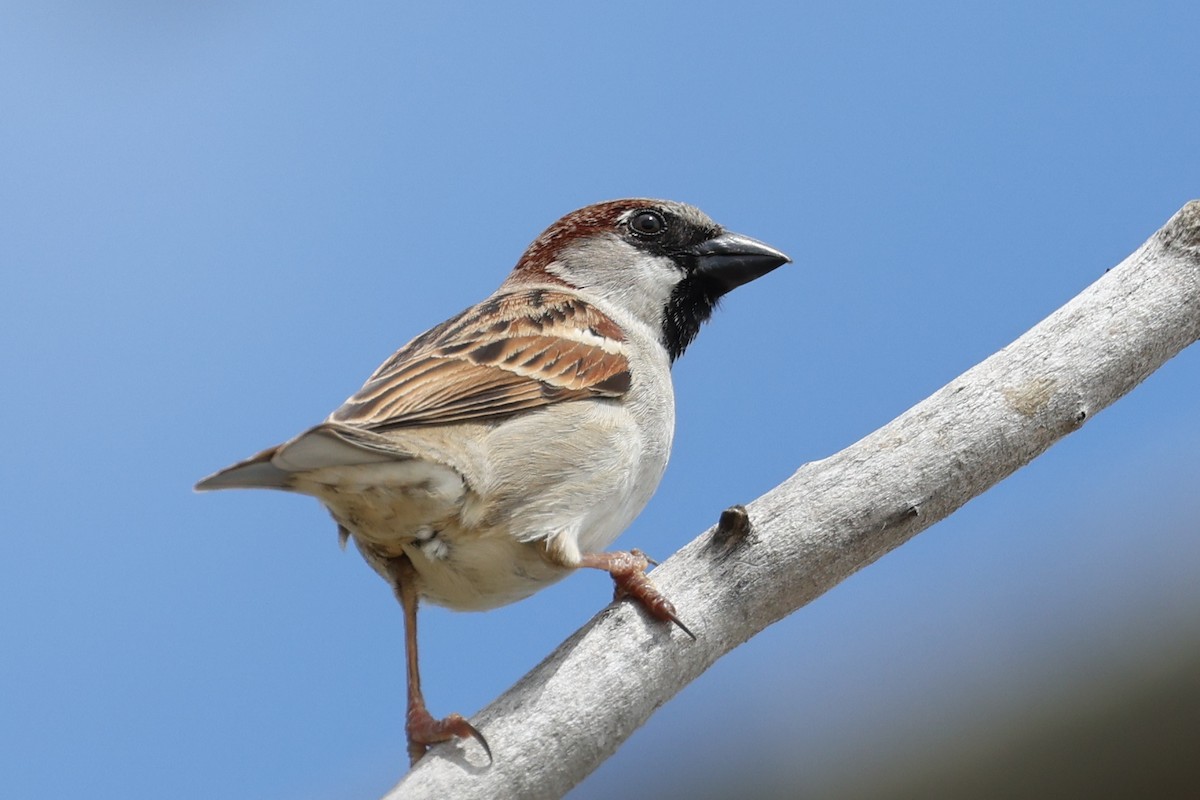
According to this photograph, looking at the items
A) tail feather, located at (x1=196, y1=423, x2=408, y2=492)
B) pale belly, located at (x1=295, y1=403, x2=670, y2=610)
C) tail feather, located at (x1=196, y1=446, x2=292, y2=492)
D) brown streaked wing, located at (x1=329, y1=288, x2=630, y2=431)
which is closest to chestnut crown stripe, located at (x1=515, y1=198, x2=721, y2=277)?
brown streaked wing, located at (x1=329, y1=288, x2=630, y2=431)

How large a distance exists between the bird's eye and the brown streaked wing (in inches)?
20.0

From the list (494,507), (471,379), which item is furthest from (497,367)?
(494,507)

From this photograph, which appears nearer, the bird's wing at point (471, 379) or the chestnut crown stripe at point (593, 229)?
the bird's wing at point (471, 379)

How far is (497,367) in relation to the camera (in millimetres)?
3711

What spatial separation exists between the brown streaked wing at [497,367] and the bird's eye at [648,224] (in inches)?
20.0

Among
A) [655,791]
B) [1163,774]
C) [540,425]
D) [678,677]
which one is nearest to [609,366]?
[540,425]

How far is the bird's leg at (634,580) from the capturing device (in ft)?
9.29

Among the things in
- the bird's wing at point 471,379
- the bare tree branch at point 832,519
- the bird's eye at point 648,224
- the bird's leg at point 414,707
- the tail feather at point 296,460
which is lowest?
the bare tree branch at point 832,519

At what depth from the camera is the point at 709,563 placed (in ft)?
9.54

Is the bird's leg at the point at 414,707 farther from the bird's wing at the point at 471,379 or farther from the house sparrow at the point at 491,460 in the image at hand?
the bird's wing at the point at 471,379

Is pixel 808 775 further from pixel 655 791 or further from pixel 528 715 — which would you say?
pixel 528 715

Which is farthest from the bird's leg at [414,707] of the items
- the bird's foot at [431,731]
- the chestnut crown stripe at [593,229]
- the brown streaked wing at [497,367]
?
the chestnut crown stripe at [593,229]

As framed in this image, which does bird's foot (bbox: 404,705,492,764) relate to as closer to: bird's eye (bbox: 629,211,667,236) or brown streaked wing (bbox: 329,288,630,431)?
brown streaked wing (bbox: 329,288,630,431)

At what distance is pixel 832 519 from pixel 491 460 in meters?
1.03
